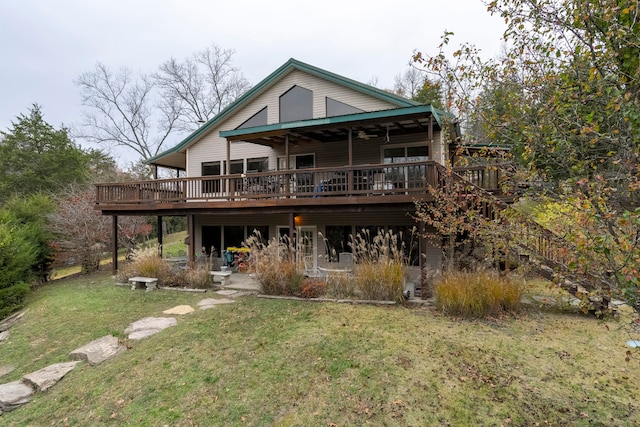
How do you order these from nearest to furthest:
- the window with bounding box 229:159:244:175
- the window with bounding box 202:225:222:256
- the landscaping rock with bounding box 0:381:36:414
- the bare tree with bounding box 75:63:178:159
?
the landscaping rock with bounding box 0:381:36:414 → the window with bounding box 229:159:244:175 → the window with bounding box 202:225:222:256 → the bare tree with bounding box 75:63:178:159

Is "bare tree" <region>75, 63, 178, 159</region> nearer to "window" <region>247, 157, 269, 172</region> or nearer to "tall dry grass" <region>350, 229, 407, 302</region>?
"window" <region>247, 157, 269, 172</region>

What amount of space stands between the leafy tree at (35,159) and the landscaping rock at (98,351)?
2666cm

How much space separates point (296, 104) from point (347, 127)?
12.4ft

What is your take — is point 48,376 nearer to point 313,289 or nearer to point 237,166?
point 313,289

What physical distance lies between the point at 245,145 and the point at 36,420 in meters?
11.0

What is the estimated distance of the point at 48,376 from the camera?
492cm

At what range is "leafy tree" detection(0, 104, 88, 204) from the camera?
26672 millimetres

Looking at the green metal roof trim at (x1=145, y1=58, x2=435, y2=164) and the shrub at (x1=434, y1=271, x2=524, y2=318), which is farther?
the green metal roof trim at (x1=145, y1=58, x2=435, y2=164)

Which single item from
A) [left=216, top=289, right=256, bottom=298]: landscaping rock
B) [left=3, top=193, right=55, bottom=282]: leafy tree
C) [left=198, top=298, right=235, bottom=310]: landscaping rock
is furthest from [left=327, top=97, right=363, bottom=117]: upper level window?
[left=3, top=193, right=55, bottom=282]: leafy tree

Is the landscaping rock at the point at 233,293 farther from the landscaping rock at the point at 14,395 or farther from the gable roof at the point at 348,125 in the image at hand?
the gable roof at the point at 348,125

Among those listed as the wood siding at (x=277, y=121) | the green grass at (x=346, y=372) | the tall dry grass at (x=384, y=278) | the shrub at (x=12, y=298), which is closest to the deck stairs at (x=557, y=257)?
the green grass at (x=346, y=372)

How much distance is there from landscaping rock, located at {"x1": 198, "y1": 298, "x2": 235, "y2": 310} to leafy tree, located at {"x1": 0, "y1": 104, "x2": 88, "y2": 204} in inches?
1010

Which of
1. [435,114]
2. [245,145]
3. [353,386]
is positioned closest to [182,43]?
[245,145]

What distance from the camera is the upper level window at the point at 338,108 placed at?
38.3 ft
